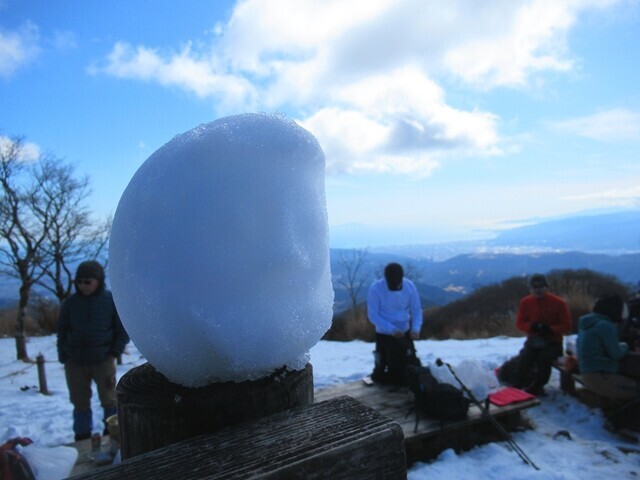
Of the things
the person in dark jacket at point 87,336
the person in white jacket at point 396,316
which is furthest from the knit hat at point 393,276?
the person in dark jacket at point 87,336

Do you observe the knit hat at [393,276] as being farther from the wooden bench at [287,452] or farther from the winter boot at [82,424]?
the wooden bench at [287,452]

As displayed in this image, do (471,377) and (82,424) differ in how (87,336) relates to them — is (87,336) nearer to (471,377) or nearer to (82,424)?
(82,424)

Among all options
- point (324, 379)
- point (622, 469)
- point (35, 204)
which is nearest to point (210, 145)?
point (622, 469)

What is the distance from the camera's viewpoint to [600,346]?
15.4ft

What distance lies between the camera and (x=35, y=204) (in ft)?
42.7

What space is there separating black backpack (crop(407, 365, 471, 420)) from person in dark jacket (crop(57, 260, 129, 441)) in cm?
313

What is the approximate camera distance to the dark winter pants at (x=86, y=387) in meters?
3.96

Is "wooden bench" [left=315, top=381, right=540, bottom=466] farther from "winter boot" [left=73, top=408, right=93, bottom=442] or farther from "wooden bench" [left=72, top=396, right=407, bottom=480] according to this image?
"wooden bench" [left=72, top=396, right=407, bottom=480]

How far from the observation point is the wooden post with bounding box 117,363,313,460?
793mm

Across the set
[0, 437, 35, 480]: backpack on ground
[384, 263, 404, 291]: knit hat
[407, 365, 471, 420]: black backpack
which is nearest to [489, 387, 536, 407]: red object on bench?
[407, 365, 471, 420]: black backpack

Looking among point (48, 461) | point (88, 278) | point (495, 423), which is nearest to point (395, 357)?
point (495, 423)

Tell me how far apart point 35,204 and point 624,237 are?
159 m

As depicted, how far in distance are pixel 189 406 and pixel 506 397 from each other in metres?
4.86

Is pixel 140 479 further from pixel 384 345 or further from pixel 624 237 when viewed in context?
A: pixel 624 237
